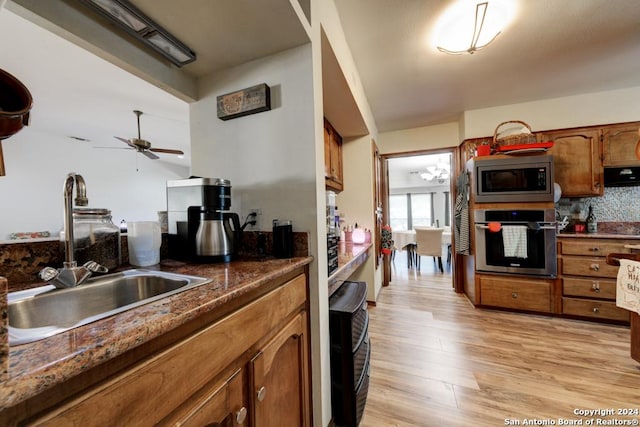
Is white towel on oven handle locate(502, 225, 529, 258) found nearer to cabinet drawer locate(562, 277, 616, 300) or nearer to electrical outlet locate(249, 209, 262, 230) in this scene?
cabinet drawer locate(562, 277, 616, 300)

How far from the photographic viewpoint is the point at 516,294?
255cm

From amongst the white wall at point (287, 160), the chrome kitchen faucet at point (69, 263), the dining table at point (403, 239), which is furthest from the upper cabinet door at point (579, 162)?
the chrome kitchen faucet at point (69, 263)

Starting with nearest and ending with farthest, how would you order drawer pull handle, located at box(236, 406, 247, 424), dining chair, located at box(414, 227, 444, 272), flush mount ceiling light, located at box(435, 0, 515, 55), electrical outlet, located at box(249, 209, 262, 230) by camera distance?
1. drawer pull handle, located at box(236, 406, 247, 424)
2. electrical outlet, located at box(249, 209, 262, 230)
3. flush mount ceiling light, located at box(435, 0, 515, 55)
4. dining chair, located at box(414, 227, 444, 272)

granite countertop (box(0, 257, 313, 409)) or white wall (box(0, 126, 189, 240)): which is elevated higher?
white wall (box(0, 126, 189, 240))

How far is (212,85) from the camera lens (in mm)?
1377

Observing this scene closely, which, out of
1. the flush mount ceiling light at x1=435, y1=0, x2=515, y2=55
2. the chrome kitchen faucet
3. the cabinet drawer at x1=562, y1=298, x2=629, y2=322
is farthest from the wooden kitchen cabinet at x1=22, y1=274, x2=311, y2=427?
the cabinet drawer at x1=562, y1=298, x2=629, y2=322

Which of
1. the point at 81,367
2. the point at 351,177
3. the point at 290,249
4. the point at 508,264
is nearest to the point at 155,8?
the point at 290,249

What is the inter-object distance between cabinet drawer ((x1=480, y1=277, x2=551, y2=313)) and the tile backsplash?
3.61 ft

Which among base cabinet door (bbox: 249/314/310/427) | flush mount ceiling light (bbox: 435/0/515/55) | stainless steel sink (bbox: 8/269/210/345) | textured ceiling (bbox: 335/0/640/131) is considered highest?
textured ceiling (bbox: 335/0/640/131)

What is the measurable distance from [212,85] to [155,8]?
413 millimetres

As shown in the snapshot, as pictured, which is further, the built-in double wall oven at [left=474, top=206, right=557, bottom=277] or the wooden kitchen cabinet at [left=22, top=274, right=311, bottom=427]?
the built-in double wall oven at [left=474, top=206, right=557, bottom=277]

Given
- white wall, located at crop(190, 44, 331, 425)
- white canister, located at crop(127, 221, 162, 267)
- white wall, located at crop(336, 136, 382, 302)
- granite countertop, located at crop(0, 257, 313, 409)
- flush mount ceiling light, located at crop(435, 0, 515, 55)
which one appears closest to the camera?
granite countertop, located at crop(0, 257, 313, 409)

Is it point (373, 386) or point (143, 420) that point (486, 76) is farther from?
point (143, 420)

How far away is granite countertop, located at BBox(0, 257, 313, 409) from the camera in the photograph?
1.00ft
